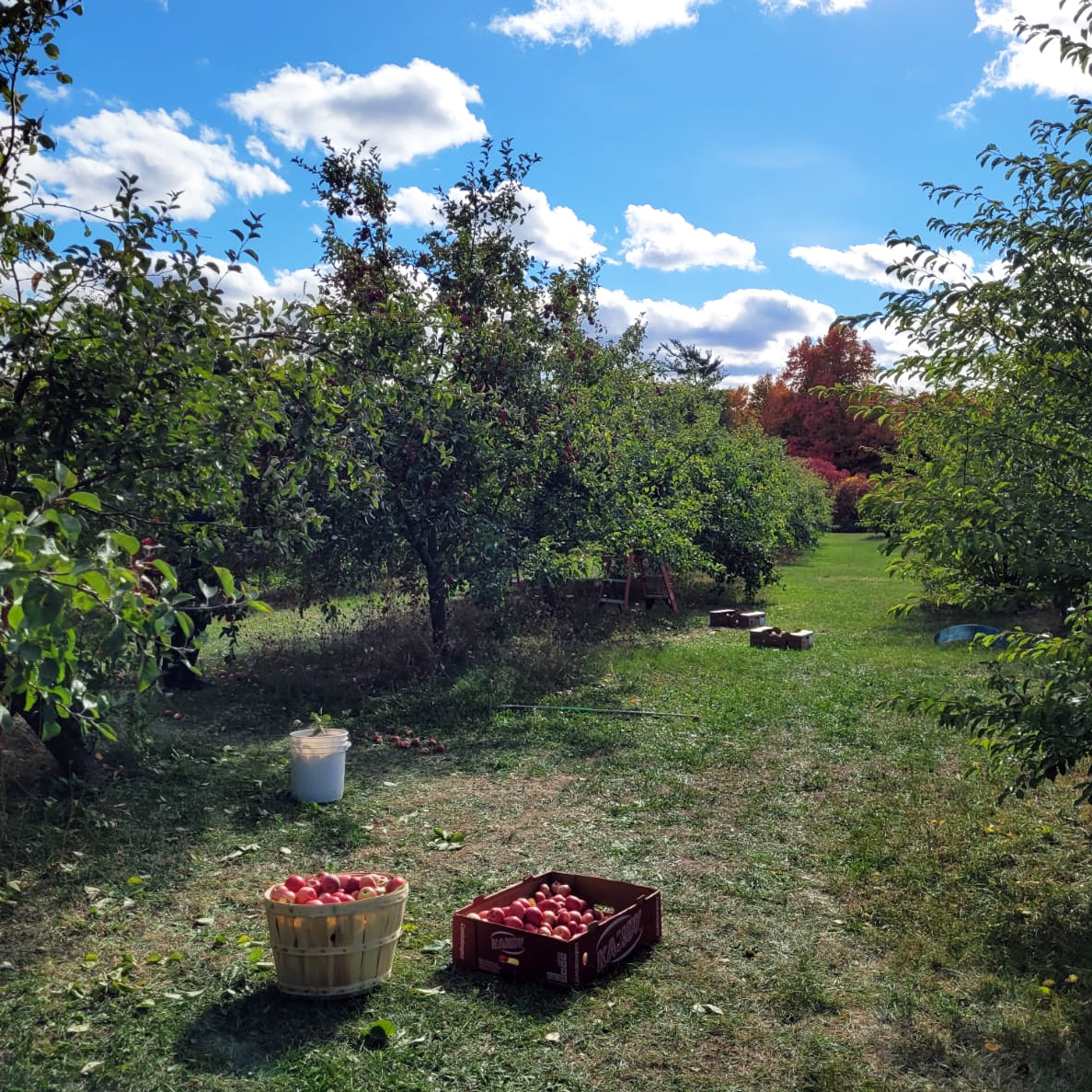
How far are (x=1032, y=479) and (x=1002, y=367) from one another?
0.60m

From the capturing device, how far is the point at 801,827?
20.8 ft

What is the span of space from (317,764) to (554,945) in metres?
2.93

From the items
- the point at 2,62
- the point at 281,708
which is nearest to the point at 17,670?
the point at 2,62

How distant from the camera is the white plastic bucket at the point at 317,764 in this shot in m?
6.66

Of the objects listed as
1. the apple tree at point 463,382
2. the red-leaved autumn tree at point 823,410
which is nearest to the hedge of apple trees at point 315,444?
the apple tree at point 463,382

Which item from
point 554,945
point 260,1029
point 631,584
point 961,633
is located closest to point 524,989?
point 554,945

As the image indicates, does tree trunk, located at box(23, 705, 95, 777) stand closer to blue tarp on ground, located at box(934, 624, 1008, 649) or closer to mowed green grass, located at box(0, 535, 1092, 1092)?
mowed green grass, located at box(0, 535, 1092, 1092)

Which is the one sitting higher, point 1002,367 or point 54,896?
point 1002,367

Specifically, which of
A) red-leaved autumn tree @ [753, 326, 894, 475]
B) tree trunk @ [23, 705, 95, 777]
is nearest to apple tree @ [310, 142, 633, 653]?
tree trunk @ [23, 705, 95, 777]

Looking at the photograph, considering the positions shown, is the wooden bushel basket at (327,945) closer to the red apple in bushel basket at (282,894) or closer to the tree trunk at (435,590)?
the red apple in bushel basket at (282,894)

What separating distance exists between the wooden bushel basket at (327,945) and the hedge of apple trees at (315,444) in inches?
45.3

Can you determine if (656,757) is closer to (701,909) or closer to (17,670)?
(701,909)

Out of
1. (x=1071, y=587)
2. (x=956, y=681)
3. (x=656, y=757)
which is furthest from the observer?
(x=956, y=681)

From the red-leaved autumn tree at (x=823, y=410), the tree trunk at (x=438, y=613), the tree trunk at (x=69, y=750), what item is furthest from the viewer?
the red-leaved autumn tree at (x=823, y=410)
